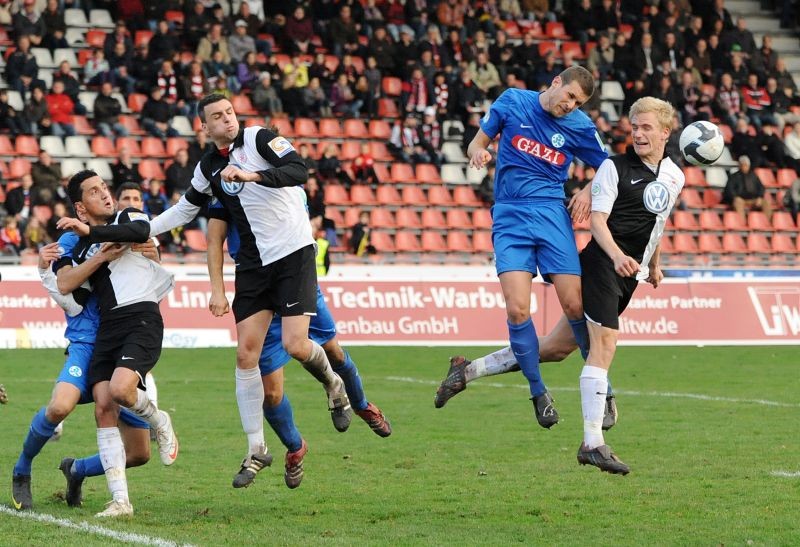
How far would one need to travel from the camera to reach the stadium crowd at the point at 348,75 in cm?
2481

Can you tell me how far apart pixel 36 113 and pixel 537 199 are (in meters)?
17.4

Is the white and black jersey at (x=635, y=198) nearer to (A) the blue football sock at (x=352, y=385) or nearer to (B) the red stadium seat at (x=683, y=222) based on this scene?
(A) the blue football sock at (x=352, y=385)

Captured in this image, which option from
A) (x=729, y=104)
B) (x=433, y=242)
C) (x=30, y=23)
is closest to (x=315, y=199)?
(x=433, y=242)

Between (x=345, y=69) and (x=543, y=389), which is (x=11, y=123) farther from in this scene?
(x=543, y=389)

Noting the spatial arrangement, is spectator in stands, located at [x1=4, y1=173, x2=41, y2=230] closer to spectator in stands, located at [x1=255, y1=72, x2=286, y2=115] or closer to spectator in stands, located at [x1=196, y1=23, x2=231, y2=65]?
spectator in stands, located at [x1=196, y1=23, x2=231, y2=65]

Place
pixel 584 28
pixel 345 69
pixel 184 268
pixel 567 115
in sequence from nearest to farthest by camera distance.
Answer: pixel 567 115
pixel 184 268
pixel 345 69
pixel 584 28

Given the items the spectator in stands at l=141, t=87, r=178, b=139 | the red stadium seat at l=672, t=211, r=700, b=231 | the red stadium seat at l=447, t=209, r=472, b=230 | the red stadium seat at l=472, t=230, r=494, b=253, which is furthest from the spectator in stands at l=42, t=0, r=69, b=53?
the red stadium seat at l=672, t=211, r=700, b=231

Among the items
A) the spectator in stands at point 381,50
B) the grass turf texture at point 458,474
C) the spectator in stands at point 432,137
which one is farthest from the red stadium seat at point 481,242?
the grass turf texture at point 458,474

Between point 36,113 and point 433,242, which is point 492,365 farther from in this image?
point 36,113

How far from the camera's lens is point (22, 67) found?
2505 centimetres

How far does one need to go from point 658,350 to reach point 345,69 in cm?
1011

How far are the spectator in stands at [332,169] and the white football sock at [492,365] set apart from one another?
16977 millimetres

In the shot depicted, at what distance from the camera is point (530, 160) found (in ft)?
30.1

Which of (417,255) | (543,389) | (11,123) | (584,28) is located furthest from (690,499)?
(584,28)
